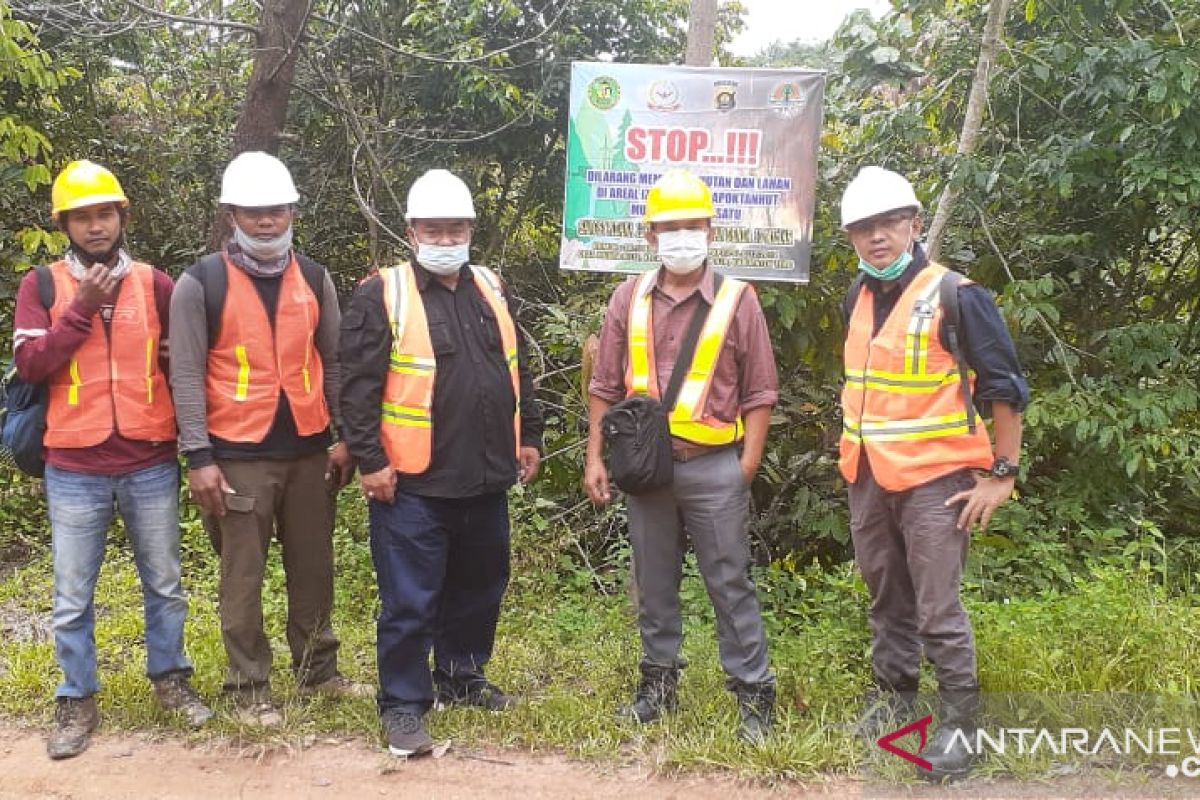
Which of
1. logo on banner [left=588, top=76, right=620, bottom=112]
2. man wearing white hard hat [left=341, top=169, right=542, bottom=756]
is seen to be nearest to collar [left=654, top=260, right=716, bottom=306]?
man wearing white hard hat [left=341, top=169, right=542, bottom=756]

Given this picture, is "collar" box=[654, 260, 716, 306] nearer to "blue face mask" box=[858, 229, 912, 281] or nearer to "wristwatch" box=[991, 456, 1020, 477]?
"blue face mask" box=[858, 229, 912, 281]

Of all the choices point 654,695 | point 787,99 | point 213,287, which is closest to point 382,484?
point 213,287

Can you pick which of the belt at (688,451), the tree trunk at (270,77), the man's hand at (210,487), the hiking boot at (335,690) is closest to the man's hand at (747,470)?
the belt at (688,451)

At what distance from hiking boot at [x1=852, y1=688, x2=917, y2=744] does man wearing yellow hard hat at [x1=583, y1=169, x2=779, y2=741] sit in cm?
34

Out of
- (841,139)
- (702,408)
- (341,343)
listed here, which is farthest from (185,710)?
(841,139)

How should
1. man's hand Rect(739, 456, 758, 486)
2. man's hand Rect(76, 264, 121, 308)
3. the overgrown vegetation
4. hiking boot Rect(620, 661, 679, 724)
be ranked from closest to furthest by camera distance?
man's hand Rect(76, 264, 121, 308)
man's hand Rect(739, 456, 758, 486)
hiking boot Rect(620, 661, 679, 724)
the overgrown vegetation

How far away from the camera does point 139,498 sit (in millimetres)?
3688

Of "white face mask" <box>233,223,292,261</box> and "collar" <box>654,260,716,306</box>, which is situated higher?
"white face mask" <box>233,223,292,261</box>

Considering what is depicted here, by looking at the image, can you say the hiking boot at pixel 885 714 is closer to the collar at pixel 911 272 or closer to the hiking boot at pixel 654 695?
the hiking boot at pixel 654 695

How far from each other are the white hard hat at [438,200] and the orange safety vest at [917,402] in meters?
1.54

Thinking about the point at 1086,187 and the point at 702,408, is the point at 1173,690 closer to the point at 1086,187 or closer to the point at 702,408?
the point at 702,408

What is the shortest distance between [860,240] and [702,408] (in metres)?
0.80

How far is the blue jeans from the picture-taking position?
3.62 meters

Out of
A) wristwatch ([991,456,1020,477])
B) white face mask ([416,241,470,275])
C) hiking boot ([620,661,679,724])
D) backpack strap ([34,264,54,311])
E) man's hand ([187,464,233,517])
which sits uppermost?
white face mask ([416,241,470,275])
